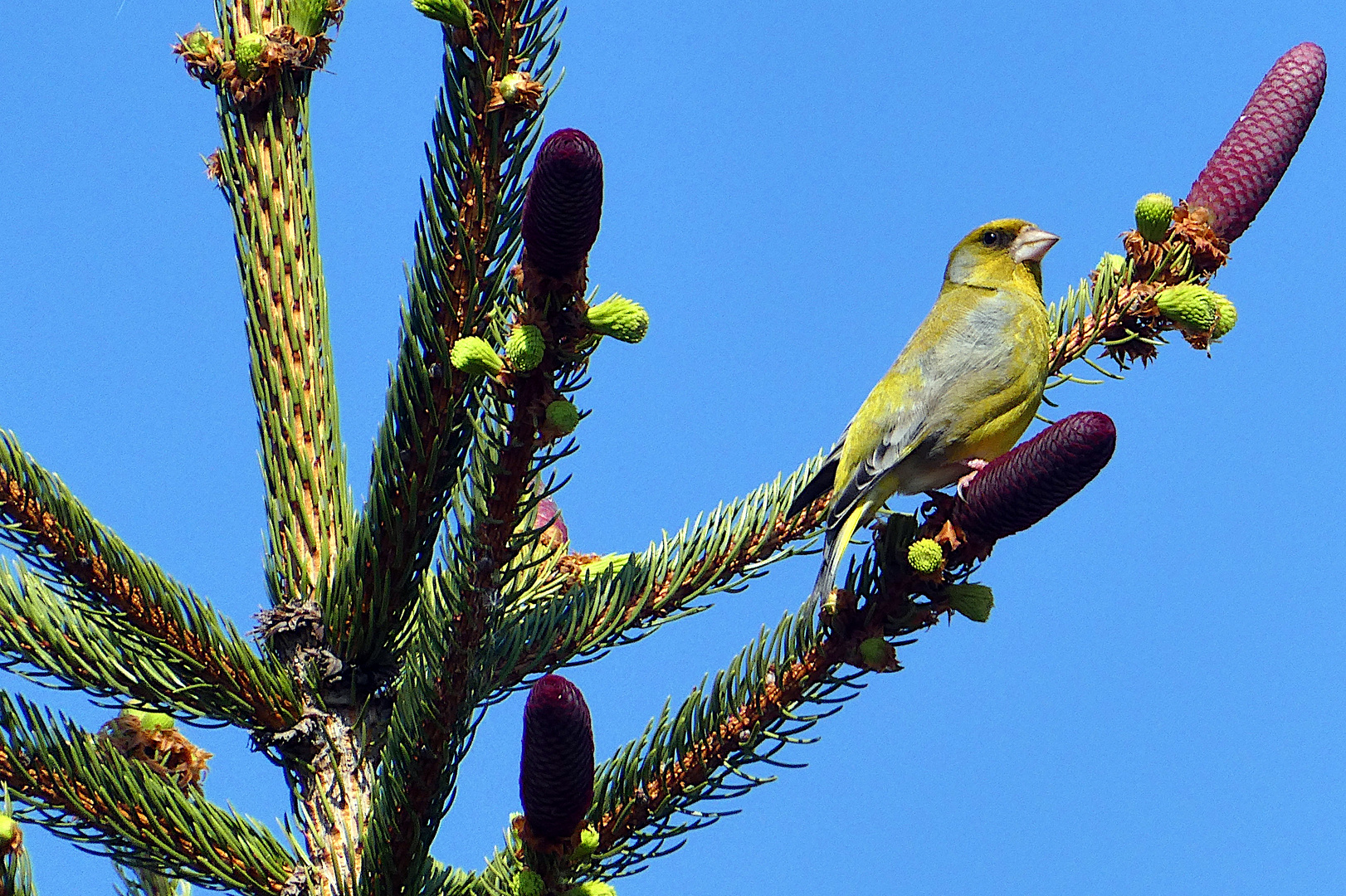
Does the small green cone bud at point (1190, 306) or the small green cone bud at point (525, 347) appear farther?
the small green cone bud at point (1190, 306)

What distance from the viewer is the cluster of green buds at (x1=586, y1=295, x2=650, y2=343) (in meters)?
2.27

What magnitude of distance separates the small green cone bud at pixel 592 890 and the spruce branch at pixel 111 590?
2.90 ft

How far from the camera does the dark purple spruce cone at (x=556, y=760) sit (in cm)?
224

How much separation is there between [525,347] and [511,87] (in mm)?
588

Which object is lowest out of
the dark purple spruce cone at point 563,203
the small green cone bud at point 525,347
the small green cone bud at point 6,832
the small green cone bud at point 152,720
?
the small green cone bud at point 6,832

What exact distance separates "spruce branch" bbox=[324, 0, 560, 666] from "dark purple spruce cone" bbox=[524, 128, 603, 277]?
0.25m

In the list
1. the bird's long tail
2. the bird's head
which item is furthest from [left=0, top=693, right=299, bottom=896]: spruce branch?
the bird's head

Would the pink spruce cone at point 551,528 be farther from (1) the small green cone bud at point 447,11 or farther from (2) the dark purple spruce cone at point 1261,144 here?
(2) the dark purple spruce cone at point 1261,144

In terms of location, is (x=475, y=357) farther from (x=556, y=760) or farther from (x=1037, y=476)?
(x=1037, y=476)

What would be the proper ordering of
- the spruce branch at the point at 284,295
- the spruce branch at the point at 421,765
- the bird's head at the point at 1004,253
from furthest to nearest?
the bird's head at the point at 1004,253
the spruce branch at the point at 284,295
the spruce branch at the point at 421,765

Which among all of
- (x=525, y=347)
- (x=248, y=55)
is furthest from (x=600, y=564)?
(x=248, y=55)

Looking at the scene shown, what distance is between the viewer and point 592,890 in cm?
257

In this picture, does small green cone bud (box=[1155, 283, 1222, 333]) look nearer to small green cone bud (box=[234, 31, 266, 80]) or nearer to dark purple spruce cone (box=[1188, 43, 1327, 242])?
dark purple spruce cone (box=[1188, 43, 1327, 242])

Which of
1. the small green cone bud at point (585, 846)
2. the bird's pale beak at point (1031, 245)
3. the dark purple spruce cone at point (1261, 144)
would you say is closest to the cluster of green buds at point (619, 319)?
the small green cone bud at point (585, 846)
